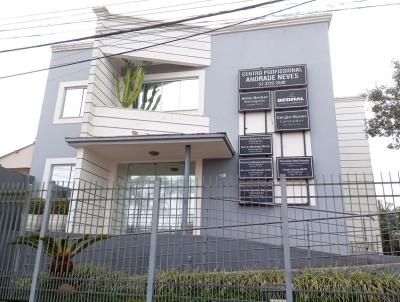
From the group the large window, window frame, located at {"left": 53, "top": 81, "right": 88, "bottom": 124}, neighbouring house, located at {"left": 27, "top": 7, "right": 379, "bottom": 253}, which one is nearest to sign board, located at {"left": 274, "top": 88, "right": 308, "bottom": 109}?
neighbouring house, located at {"left": 27, "top": 7, "right": 379, "bottom": 253}

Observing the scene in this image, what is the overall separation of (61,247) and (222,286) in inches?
118

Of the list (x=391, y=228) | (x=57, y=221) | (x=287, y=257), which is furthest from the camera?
(x=57, y=221)

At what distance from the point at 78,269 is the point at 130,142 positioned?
4677 millimetres

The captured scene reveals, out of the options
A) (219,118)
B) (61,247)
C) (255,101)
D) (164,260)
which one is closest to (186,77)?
(219,118)

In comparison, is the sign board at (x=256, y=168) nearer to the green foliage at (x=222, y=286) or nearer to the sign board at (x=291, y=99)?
the sign board at (x=291, y=99)

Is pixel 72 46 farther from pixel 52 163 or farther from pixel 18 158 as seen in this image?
pixel 18 158

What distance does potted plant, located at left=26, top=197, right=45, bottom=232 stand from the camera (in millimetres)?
7183

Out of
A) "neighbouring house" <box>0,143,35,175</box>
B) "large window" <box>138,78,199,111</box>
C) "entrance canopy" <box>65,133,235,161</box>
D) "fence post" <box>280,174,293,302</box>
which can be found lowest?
"fence post" <box>280,174,293,302</box>

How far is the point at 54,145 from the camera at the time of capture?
14.1 m

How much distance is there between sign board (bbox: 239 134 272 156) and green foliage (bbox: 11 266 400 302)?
5453mm

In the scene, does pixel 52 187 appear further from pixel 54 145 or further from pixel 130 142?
pixel 54 145

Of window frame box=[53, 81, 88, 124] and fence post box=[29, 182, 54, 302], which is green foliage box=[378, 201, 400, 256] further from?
window frame box=[53, 81, 88, 124]

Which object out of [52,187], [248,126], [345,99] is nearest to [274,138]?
[248,126]

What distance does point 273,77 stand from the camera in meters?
12.0
